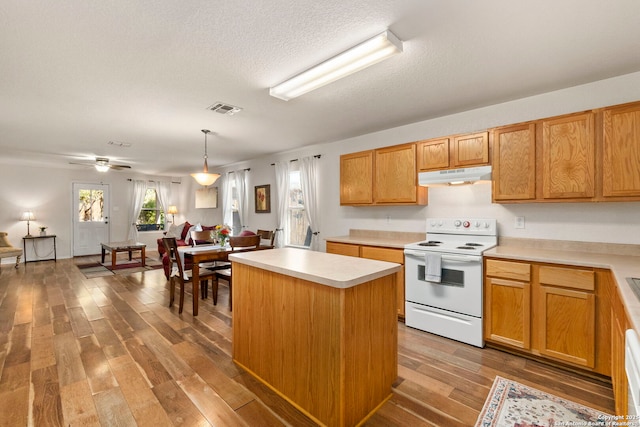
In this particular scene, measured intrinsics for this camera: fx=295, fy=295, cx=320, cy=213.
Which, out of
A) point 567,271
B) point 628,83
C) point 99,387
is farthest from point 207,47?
point 628,83

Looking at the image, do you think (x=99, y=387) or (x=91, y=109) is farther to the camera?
(x=91, y=109)

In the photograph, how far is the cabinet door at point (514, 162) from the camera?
275 centimetres

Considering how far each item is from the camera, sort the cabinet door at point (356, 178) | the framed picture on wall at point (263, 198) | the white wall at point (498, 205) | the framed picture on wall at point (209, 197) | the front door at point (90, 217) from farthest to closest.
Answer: the front door at point (90, 217) → the framed picture on wall at point (209, 197) → the framed picture on wall at point (263, 198) → the cabinet door at point (356, 178) → the white wall at point (498, 205)

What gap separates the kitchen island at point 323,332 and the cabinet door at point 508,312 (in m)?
1.18

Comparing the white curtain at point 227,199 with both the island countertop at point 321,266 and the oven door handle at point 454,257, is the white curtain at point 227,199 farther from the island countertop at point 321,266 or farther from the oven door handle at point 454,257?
the oven door handle at point 454,257

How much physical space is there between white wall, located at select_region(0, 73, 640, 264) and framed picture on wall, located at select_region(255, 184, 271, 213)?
0.37ft

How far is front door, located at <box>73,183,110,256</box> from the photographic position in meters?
7.82

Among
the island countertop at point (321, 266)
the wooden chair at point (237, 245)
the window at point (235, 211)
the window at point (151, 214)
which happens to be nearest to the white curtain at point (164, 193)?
the window at point (151, 214)

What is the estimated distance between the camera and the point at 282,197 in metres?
5.63

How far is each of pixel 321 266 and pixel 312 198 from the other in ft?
10.2

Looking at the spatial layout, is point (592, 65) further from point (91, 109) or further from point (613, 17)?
point (91, 109)

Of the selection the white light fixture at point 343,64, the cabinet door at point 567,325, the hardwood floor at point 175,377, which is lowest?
the hardwood floor at point 175,377

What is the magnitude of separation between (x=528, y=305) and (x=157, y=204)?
31.6 ft

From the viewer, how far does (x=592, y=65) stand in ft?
7.67
